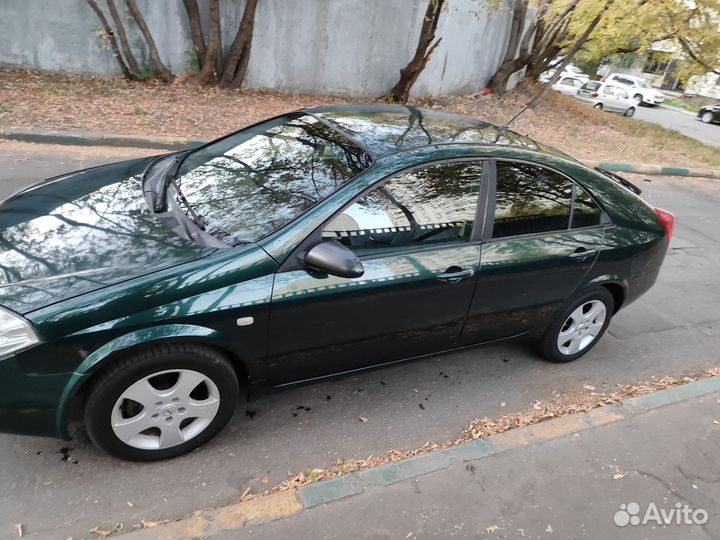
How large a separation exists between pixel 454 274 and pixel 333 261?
792mm

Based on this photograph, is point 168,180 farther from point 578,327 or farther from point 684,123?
point 684,123

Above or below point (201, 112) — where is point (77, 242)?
above

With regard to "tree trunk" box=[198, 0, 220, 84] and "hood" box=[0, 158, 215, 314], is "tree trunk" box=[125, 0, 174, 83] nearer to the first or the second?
"tree trunk" box=[198, 0, 220, 84]

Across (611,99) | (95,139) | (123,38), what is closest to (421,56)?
(123,38)

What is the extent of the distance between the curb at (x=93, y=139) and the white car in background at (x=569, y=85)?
21.4m

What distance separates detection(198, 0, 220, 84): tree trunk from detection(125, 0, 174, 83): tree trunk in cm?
65

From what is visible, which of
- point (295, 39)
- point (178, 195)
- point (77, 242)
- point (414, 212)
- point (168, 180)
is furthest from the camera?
point (295, 39)

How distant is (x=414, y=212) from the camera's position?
2777mm

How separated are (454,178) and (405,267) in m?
0.60

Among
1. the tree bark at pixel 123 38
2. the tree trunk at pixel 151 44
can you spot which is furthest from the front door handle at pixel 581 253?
the tree bark at pixel 123 38

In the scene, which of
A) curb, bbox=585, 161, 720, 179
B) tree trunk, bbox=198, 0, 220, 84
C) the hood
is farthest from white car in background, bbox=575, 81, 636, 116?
the hood

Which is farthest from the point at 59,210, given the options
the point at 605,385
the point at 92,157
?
the point at 92,157

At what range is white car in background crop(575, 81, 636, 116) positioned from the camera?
2400 centimetres

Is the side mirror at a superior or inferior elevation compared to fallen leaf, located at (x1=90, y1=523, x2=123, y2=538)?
superior
